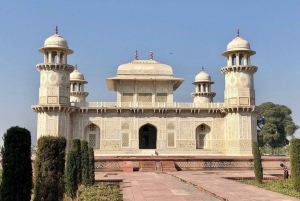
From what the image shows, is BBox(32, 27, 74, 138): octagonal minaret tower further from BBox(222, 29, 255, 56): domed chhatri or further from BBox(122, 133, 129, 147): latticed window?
BBox(222, 29, 255, 56): domed chhatri

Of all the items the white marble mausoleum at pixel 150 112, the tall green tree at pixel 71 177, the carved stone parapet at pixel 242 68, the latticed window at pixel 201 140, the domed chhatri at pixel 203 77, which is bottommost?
the tall green tree at pixel 71 177

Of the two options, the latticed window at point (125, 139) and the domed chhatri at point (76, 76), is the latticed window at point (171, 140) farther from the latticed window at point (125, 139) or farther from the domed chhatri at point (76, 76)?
the domed chhatri at point (76, 76)

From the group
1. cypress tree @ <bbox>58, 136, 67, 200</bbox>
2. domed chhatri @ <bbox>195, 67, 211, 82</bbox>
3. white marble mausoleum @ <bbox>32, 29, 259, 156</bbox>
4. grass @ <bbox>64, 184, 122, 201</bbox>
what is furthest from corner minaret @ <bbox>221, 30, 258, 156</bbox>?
cypress tree @ <bbox>58, 136, 67, 200</bbox>

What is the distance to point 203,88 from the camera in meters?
33.0

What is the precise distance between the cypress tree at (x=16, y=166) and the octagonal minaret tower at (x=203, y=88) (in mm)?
26634

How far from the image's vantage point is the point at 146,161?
1892 centimetres

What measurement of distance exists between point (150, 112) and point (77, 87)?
1132 centimetres

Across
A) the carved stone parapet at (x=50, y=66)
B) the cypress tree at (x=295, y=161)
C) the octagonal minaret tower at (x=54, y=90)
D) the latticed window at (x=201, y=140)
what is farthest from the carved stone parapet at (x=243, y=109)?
the cypress tree at (x=295, y=161)

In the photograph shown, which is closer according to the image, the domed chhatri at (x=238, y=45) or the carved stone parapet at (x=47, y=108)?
the carved stone parapet at (x=47, y=108)

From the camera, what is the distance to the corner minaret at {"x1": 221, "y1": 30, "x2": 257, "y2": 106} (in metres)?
23.4

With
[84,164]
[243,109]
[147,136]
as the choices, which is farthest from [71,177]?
[147,136]

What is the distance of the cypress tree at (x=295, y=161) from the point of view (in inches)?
423

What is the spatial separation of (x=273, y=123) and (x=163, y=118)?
73.9 ft

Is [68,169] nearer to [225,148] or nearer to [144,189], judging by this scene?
[144,189]
